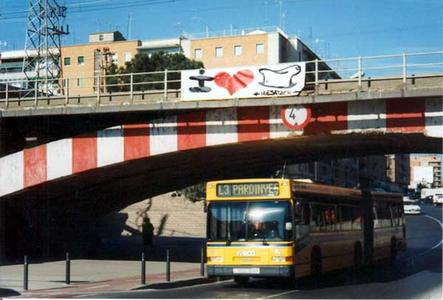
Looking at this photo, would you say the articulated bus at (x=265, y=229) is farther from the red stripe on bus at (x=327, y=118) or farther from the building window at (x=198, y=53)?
the building window at (x=198, y=53)

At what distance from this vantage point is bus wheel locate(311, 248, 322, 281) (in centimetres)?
1814

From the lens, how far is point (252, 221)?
16578 mm

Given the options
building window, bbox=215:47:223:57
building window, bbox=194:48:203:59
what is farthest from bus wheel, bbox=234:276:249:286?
building window, bbox=194:48:203:59

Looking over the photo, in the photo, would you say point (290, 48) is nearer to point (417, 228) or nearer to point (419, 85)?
point (417, 228)

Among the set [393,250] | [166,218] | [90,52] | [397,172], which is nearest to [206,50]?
[90,52]

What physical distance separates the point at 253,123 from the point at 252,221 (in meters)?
6.21

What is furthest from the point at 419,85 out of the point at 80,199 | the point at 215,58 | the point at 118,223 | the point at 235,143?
the point at 215,58

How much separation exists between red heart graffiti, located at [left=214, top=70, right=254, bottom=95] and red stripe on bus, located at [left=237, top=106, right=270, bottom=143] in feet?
3.56

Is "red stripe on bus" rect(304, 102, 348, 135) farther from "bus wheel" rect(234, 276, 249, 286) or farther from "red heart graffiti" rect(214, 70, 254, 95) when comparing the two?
"bus wheel" rect(234, 276, 249, 286)

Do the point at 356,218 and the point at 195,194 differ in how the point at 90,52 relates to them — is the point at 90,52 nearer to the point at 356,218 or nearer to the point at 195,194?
the point at 195,194

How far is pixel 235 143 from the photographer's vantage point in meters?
22.5

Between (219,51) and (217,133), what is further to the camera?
(219,51)

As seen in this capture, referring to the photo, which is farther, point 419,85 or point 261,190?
point 419,85

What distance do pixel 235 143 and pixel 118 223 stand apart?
1072 inches
